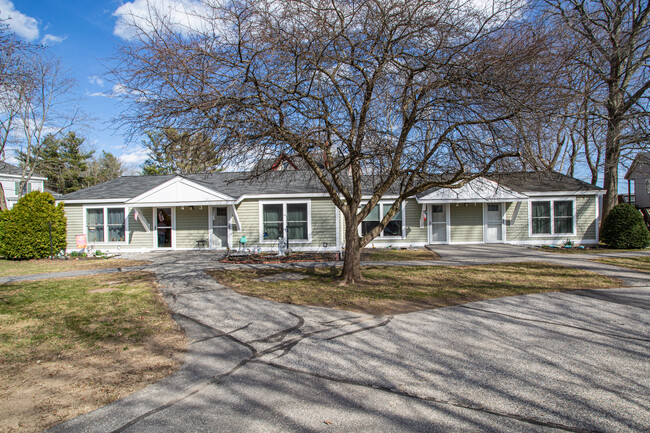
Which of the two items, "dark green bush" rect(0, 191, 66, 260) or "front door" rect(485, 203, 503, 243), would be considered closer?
"dark green bush" rect(0, 191, 66, 260)

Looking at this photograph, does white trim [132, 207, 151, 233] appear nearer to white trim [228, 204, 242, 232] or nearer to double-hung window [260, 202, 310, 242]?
white trim [228, 204, 242, 232]

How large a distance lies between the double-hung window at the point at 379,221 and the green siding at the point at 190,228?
23.6 feet

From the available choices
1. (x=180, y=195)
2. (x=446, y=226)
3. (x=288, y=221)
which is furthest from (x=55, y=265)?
(x=446, y=226)

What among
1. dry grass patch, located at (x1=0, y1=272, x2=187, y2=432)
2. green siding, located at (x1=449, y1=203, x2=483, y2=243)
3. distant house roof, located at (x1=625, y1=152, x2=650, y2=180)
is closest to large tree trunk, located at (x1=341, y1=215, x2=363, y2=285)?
dry grass patch, located at (x1=0, y1=272, x2=187, y2=432)

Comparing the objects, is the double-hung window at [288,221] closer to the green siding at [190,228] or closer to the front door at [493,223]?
the green siding at [190,228]

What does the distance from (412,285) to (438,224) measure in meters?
9.60

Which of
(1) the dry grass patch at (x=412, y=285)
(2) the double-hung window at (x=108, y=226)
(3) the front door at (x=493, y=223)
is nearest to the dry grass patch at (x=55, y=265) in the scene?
(2) the double-hung window at (x=108, y=226)

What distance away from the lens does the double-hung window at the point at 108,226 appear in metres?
16.9

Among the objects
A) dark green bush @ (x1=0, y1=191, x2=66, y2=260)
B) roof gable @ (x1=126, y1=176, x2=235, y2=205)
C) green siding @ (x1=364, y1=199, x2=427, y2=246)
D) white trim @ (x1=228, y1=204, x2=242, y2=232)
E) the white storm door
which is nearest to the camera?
dark green bush @ (x1=0, y1=191, x2=66, y2=260)

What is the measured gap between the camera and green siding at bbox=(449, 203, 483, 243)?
56.2ft

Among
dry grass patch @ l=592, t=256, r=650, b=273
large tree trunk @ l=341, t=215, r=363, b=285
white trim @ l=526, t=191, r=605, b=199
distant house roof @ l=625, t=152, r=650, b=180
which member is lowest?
dry grass patch @ l=592, t=256, r=650, b=273

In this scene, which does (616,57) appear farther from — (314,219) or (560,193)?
(314,219)

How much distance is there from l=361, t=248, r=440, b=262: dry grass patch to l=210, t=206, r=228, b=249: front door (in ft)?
21.3

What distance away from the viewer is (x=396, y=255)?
14.2m
